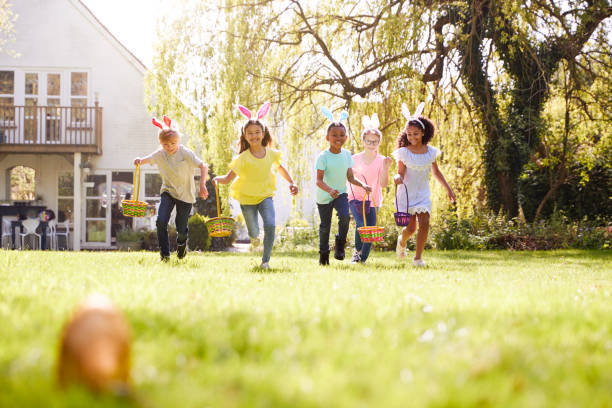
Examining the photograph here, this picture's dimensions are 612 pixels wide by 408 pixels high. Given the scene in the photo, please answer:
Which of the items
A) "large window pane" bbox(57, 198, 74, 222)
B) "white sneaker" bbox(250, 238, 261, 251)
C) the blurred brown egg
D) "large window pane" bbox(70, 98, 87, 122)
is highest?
"large window pane" bbox(70, 98, 87, 122)

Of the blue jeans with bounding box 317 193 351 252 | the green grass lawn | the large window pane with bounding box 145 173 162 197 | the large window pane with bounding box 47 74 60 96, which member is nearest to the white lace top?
the blue jeans with bounding box 317 193 351 252

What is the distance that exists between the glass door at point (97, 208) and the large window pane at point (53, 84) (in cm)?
289

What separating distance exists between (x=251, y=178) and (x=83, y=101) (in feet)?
45.4

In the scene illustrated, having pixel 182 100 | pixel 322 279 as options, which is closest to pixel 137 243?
pixel 182 100

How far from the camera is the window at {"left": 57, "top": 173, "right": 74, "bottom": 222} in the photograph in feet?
61.4

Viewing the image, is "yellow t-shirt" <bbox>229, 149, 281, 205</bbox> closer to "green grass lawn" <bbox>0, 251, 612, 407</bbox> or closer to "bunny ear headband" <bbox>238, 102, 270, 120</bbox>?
"bunny ear headband" <bbox>238, 102, 270, 120</bbox>

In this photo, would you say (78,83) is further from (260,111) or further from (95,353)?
(95,353)

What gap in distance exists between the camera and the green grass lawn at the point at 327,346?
1718mm

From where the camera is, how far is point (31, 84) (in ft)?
59.7

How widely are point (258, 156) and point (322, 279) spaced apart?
2.27 meters

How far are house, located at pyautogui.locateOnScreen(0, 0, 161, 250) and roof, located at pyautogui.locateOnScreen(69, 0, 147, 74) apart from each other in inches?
1.3

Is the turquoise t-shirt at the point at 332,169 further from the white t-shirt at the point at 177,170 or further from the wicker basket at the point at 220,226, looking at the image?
the white t-shirt at the point at 177,170

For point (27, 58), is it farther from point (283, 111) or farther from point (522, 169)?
point (522, 169)

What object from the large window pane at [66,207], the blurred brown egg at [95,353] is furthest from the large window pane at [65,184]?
the blurred brown egg at [95,353]
